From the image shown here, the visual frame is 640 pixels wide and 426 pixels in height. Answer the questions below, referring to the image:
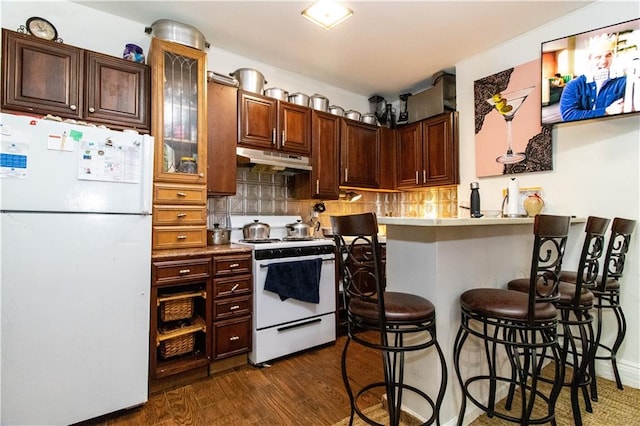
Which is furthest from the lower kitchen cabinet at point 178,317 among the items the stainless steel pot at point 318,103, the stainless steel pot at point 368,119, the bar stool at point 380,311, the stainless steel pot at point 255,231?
the stainless steel pot at point 368,119

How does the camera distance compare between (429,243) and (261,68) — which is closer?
(429,243)

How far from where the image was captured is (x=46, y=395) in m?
1.52

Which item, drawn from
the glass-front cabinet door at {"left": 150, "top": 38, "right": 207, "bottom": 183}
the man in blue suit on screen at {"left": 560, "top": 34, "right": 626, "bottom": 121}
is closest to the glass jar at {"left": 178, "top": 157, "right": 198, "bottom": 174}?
the glass-front cabinet door at {"left": 150, "top": 38, "right": 207, "bottom": 183}

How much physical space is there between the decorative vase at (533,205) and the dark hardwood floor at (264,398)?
5.63ft

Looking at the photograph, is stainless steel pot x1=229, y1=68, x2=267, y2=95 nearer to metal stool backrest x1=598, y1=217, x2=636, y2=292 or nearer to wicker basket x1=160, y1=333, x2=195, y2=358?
wicker basket x1=160, y1=333, x2=195, y2=358

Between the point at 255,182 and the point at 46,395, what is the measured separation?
214cm

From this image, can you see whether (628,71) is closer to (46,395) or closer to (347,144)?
(347,144)

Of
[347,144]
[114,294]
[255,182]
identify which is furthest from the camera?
[347,144]

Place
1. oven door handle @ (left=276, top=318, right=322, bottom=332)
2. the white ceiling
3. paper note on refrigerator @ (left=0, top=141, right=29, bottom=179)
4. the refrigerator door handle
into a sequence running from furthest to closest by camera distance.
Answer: oven door handle @ (left=276, top=318, right=322, bottom=332), the white ceiling, the refrigerator door handle, paper note on refrigerator @ (left=0, top=141, right=29, bottom=179)

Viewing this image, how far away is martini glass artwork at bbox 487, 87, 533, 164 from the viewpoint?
266cm

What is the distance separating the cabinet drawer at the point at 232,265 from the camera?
217 cm

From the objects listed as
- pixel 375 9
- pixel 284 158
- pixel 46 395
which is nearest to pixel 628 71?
pixel 375 9

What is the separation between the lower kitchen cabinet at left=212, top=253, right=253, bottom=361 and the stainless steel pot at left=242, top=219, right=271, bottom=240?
1.71 ft

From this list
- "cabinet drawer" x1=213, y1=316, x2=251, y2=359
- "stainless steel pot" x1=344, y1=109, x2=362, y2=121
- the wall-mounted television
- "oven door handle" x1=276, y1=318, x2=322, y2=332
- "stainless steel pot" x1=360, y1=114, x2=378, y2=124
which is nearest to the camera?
the wall-mounted television
